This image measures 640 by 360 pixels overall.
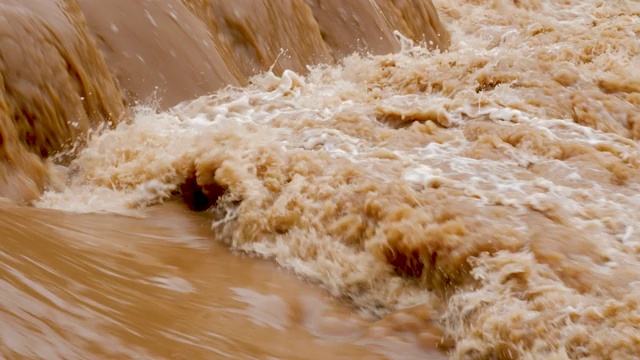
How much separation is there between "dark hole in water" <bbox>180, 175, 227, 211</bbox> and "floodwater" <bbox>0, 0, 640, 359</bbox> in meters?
0.01

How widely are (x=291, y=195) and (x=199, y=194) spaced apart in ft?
1.67

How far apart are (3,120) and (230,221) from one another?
1129mm

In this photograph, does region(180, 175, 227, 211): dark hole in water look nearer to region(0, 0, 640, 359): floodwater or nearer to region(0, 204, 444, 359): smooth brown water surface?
region(0, 0, 640, 359): floodwater

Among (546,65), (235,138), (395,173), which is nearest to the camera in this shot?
(395,173)

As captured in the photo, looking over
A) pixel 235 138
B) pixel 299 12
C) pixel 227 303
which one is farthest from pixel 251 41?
pixel 227 303

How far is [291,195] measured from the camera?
414cm

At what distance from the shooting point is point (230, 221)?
4.05 meters

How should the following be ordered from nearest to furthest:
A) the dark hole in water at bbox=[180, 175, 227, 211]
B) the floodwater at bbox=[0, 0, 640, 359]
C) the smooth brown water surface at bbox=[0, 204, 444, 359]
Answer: the smooth brown water surface at bbox=[0, 204, 444, 359]
the floodwater at bbox=[0, 0, 640, 359]
the dark hole in water at bbox=[180, 175, 227, 211]

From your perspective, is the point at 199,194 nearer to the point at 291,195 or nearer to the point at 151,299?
the point at 291,195

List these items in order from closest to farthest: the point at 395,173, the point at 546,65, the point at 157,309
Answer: the point at 157,309
the point at 395,173
the point at 546,65

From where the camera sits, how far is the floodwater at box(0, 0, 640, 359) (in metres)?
2.87

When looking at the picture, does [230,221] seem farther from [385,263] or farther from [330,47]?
[330,47]

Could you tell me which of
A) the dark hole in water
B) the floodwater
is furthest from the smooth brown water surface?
the dark hole in water

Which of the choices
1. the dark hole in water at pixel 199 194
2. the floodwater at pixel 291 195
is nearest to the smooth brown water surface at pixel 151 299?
the floodwater at pixel 291 195
